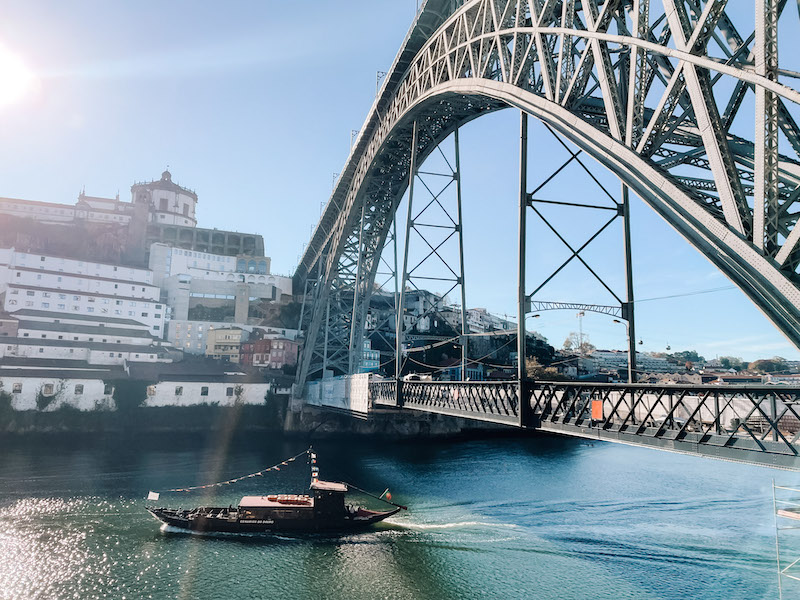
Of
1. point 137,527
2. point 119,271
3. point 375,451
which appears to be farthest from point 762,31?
point 119,271

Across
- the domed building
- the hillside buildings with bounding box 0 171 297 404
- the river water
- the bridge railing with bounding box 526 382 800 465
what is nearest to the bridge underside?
the bridge railing with bounding box 526 382 800 465

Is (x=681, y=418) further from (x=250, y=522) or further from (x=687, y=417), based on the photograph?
(x=250, y=522)

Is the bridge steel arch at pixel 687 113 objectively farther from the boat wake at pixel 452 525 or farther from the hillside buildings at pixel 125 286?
the hillside buildings at pixel 125 286

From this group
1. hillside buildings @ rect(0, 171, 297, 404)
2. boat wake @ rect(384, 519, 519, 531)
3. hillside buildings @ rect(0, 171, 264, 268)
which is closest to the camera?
boat wake @ rect(384, 519, 519, 531)

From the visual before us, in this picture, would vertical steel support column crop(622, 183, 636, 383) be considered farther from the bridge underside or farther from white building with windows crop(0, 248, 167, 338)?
white building with windows crop(0, 248, 167, 338)

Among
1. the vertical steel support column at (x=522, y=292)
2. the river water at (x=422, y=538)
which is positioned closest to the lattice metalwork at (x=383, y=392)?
the river water at (x=422, y=538)

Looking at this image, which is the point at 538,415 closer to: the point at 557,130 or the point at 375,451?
the point at 557,130

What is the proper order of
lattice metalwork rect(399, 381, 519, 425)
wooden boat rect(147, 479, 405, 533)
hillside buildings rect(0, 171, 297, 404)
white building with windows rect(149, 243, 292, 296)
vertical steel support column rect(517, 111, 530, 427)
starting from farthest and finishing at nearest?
white building with windows rect(149, 243, 292, 296)
hillside buildings rect(0, 171, 297, 404)
wooden boat rect(147, 479, 405, 533)
lattice metalwork rect(399, 381, 519, 425)
vertical steel support column rect(517, 111, 530, 427)

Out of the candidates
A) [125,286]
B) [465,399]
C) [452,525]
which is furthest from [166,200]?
[465,399]
